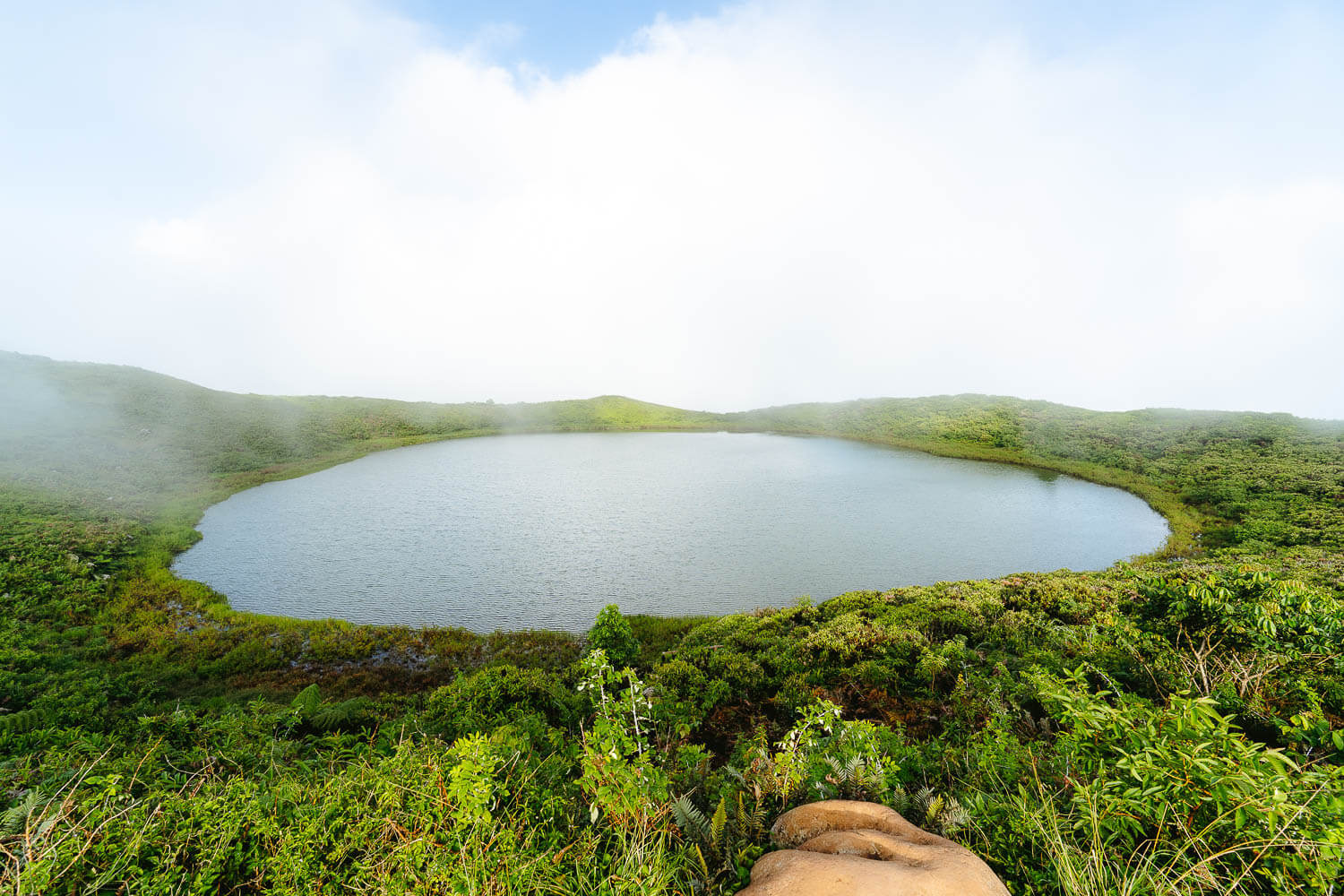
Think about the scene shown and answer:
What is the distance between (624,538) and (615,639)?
510 inches

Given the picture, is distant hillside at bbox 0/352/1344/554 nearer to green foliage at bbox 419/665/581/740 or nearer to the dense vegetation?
the dense vegetation

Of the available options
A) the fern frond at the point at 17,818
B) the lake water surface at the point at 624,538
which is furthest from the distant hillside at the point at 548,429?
the fern frond at the point at 17,818

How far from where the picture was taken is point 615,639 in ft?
43.9

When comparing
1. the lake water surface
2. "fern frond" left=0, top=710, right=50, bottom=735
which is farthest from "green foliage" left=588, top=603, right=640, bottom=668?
"fern frond" left=0, top=710, right=50, bottom=735

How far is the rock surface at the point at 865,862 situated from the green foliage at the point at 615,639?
9.71 m

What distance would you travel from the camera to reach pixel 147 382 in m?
70.2

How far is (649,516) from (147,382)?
91.4 meters

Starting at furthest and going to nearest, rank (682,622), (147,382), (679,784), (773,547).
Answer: (147,382)
(773,547)
(682,622)
(679,784)

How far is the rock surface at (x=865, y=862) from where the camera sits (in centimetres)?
314

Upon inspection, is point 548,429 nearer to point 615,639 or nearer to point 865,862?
point 615,639

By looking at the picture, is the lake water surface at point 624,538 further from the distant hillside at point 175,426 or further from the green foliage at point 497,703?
the distant hillside at point 175,426

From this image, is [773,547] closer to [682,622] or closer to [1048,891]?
[682,622]

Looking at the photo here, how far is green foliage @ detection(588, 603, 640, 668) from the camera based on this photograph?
43.5ft

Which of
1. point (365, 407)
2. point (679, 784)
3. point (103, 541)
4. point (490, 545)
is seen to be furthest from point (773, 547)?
point (365, 407)
